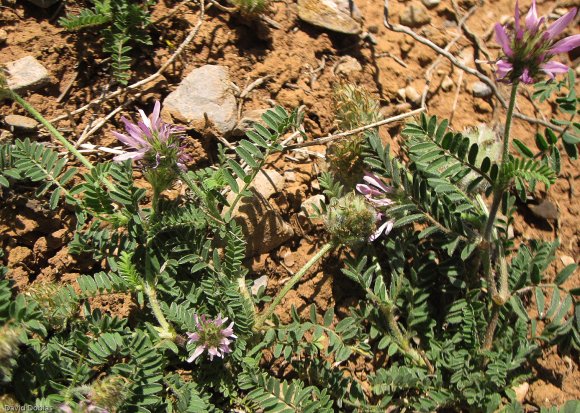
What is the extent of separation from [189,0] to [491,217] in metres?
2.11

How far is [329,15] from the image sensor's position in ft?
11.9

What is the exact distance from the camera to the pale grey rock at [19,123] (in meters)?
3.04

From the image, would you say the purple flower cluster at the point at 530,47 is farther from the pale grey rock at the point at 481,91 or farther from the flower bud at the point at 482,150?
the pale grey rock at the point at 481,91

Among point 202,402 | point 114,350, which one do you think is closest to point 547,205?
point 202,402

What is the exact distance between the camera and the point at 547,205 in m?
3.51

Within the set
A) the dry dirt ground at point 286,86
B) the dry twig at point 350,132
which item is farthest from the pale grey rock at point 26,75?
the dry twig at point 350,132

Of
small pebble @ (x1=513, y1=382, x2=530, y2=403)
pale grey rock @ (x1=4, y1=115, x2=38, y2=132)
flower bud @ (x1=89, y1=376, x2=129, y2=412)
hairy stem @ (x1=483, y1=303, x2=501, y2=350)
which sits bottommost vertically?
small pebble @ (x1=513, y1=382, x2=530, y2=403)

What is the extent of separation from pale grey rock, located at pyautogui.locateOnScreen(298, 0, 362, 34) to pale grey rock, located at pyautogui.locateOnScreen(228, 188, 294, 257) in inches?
47.9

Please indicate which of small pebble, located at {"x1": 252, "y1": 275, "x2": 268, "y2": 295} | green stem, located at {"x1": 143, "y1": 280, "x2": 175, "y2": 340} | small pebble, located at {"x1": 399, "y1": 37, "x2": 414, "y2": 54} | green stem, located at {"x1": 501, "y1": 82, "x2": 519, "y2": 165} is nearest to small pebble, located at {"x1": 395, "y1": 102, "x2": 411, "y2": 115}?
small pebble, located at {"x1": 399, "y1": 37, "x2": 414, "y2": 54}

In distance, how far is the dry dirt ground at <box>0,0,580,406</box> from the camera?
2.98 m

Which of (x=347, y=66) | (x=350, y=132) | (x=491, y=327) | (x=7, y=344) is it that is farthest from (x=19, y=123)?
(x=491, y=327)

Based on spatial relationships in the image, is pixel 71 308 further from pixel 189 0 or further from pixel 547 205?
pixel 547 205

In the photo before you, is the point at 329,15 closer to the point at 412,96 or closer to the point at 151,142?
the point at 412,96

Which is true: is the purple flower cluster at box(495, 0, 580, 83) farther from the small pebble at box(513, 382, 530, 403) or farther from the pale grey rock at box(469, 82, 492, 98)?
the small pebble at box(513, 382, 530, 403)
